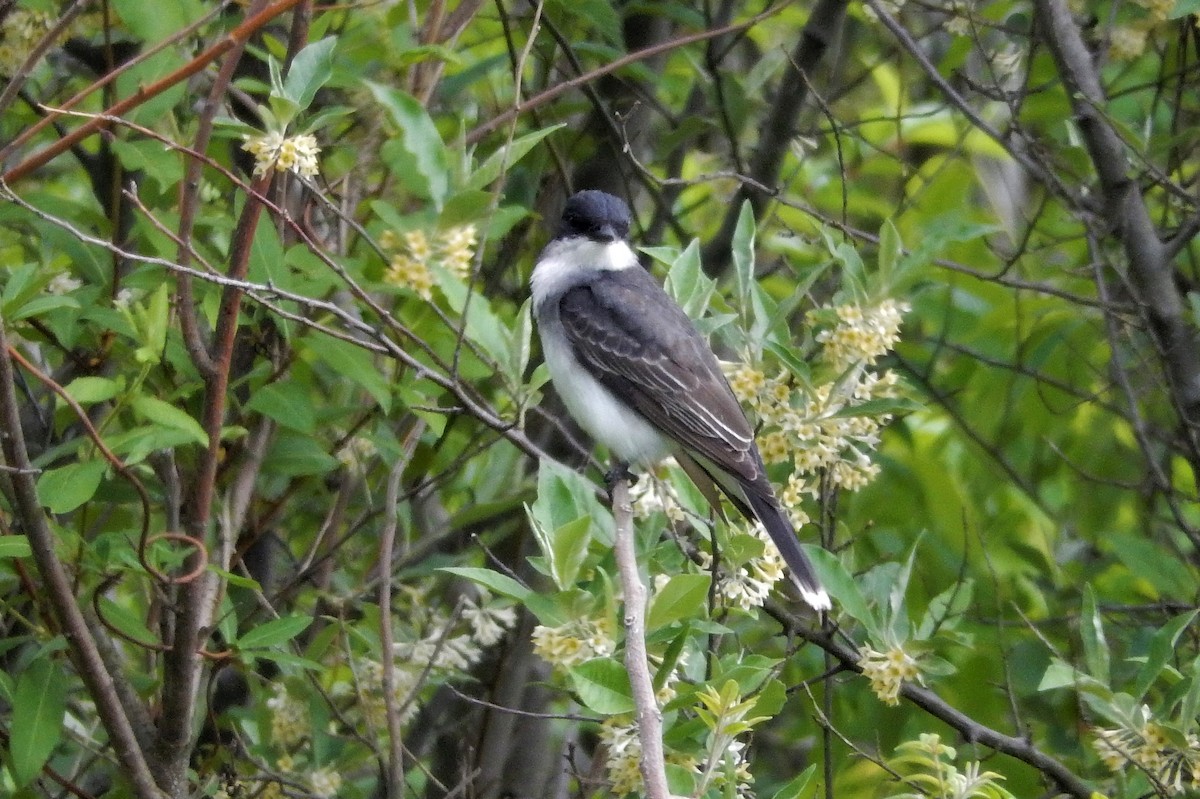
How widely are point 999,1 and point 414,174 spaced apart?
313 centimetres

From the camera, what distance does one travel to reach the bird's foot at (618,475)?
3990 mm

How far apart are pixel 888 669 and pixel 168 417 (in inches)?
63.6

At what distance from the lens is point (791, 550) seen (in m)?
3.57

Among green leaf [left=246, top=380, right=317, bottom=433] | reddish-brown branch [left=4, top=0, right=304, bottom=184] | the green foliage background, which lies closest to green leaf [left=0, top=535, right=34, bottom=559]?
the green foliage background

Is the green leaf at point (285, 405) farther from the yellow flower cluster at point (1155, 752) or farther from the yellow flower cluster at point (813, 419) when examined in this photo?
the yellow flower cluster at point (1155, 752)

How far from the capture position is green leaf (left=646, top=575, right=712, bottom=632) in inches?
108

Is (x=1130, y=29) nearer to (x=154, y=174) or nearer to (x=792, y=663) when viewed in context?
(x=792, y=663)

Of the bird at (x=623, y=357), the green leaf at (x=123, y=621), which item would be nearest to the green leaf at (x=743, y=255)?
the bird at (x=623, y=357)

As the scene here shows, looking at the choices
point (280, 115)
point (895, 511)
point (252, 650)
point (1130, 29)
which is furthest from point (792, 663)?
point (280, 115)

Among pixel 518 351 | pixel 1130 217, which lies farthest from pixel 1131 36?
pixel 518 351

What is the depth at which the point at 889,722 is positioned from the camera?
15.0 feet

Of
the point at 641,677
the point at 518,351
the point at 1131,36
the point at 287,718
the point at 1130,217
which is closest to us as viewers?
the point at 641,677

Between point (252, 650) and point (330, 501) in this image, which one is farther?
point (330, 501)

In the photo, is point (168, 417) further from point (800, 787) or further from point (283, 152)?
point (800, 787)
